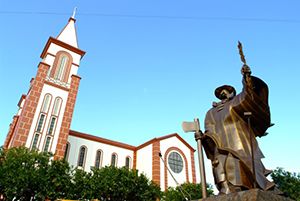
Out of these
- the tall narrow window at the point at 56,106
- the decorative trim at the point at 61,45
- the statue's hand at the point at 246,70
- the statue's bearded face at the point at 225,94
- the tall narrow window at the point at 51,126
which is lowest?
the statue's hand at the point at 246,70

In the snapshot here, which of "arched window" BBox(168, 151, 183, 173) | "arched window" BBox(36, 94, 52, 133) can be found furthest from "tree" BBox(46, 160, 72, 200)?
"arched window" BBox(168, 151, 183, 173)

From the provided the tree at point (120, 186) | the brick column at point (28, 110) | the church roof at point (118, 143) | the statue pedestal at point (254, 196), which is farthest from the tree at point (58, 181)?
the statue pedestal at point (254, 196)

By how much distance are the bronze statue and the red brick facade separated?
2015cm

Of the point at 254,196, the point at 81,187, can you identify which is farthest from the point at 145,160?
the point at 254,196

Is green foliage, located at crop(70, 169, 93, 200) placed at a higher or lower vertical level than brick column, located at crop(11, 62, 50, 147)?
lower

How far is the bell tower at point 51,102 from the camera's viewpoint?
21984mm

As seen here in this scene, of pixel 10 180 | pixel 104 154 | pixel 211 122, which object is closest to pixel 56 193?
pixel 10 180

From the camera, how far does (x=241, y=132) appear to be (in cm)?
466

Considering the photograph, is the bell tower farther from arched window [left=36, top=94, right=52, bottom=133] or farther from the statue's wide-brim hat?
the statue's wide-brim hat

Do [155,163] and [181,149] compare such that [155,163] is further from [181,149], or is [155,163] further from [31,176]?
[31,176]

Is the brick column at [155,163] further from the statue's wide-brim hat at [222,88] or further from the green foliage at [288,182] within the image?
the statue's wide-brim hat at [222,88]

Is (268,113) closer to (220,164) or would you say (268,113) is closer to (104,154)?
(220,164)

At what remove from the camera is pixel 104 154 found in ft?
88.3

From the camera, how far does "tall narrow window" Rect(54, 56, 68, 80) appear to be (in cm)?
2671
